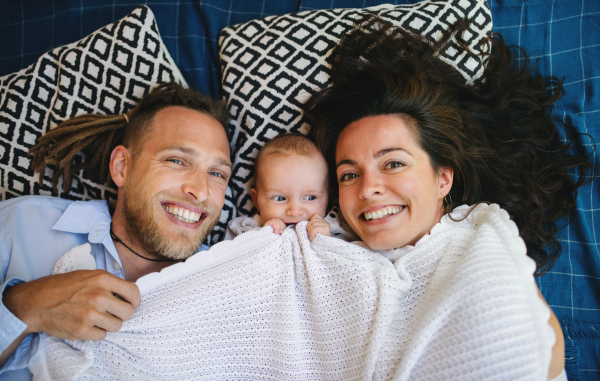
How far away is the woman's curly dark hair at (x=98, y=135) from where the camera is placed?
196cm

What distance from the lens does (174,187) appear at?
1.76 meters

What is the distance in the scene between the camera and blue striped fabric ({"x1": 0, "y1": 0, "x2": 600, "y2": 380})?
1.89 metres

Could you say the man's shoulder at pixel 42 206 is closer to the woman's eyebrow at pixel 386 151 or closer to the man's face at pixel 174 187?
the man's face at pixel 174 187

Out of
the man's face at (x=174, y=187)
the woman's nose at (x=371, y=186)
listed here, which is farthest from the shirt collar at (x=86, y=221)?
the woman's nose at (x=371, y=186)

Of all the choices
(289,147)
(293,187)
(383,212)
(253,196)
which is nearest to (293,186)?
(293,187)

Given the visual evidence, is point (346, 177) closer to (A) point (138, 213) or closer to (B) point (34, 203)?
(A) point (138, 213)

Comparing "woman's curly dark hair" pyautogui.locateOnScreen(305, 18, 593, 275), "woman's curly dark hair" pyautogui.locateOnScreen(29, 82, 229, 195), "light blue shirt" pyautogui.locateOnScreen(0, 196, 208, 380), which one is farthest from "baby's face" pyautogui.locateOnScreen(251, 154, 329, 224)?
"light blue shirt" pyautogui.locateOnScreen(0, 196, 208, 380)

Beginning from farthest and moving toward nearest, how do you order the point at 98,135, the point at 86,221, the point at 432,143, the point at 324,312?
the point at 98,135
the point at 86,221
the point at 432,143
the point at 324,312

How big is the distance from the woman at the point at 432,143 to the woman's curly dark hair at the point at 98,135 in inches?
26.6

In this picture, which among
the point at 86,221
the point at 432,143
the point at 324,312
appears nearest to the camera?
the point at 324,312

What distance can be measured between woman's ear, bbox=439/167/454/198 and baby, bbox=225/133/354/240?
0.49 m

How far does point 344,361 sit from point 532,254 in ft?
3.74

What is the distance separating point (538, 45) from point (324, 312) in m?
1.83

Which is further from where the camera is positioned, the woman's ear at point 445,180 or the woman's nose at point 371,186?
the woman's ear at point 445,180
